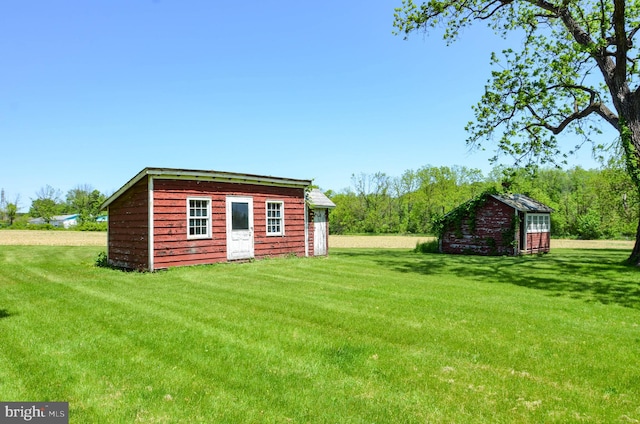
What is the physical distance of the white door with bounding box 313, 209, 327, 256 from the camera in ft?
71.6

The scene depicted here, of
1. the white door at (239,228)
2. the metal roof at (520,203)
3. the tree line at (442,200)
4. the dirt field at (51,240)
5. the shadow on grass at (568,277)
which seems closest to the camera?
the shadow on grass at (568,277)

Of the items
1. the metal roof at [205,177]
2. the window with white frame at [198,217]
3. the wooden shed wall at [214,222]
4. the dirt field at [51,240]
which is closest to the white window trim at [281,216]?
the wooden shed wall at [214,222]

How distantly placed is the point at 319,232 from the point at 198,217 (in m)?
7.65

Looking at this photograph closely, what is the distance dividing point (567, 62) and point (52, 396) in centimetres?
2236

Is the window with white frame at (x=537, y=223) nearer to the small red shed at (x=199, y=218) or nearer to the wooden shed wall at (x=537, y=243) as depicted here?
the wooden shed wall at (x=537, y=243)

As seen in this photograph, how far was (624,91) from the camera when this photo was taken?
17172 mm

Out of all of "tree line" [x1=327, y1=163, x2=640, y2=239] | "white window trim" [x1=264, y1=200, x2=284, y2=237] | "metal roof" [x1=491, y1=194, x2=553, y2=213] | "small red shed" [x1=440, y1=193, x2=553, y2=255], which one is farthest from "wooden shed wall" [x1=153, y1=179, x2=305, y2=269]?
"tree line" [x1=327, y1=163, x2=640, y2=239]

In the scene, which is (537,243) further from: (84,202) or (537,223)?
(84,202)

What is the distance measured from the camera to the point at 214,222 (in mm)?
16531

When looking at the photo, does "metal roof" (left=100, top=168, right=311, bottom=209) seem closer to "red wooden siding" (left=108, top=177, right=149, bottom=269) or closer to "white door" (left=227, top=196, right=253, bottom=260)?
"red wooden siding" (left=108, top=177, right=149, bottom=269)

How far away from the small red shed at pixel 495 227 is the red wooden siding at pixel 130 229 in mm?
19995

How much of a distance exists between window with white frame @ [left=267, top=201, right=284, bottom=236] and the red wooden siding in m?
5.32

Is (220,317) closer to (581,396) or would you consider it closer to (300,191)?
(581,396)

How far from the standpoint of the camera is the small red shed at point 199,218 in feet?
49.1
